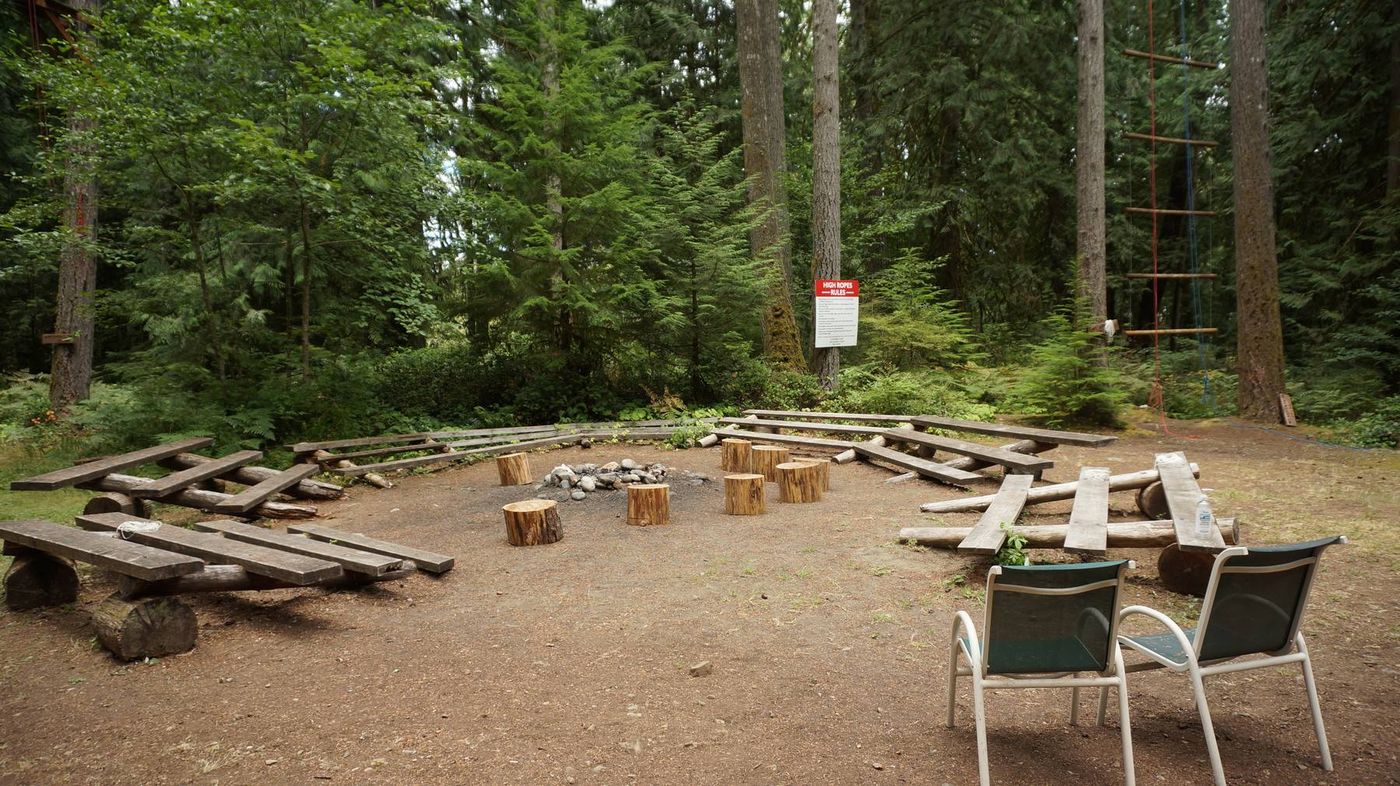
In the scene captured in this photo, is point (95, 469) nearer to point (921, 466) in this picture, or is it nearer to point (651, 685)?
point (651, 685)

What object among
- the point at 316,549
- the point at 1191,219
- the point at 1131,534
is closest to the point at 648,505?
the point at 316,549

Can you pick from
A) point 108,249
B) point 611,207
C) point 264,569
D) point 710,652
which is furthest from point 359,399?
point 710,652

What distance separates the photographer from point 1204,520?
4270 mm

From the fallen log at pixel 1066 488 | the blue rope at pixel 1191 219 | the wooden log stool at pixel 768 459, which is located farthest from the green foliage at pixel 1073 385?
the wooden log stool at pixel 768 459

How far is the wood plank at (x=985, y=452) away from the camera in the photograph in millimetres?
7539

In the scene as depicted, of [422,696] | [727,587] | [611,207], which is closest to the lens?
[422,696]

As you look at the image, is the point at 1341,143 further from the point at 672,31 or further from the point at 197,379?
the point at 197,379

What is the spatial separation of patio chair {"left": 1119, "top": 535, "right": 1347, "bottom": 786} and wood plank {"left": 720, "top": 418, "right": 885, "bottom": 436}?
7.45m

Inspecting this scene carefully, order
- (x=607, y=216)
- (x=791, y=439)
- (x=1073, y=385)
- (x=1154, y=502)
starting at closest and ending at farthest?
1. (x=1154, y=502)
2. (x=791, y=439)
3. (x=1073, y=385)
4. (x=607, y=216)

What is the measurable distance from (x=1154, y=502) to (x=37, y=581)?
29.5 feet

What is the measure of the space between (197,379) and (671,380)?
8.27 m

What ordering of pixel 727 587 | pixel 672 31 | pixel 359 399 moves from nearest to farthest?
pixel 727 587 → pixel 359 399 → pixel 672 31

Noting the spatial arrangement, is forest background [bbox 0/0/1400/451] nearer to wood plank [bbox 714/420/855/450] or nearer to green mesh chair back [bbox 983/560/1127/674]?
wood plank [bbox 714/420/855/450]

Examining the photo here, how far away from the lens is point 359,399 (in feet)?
37.1
